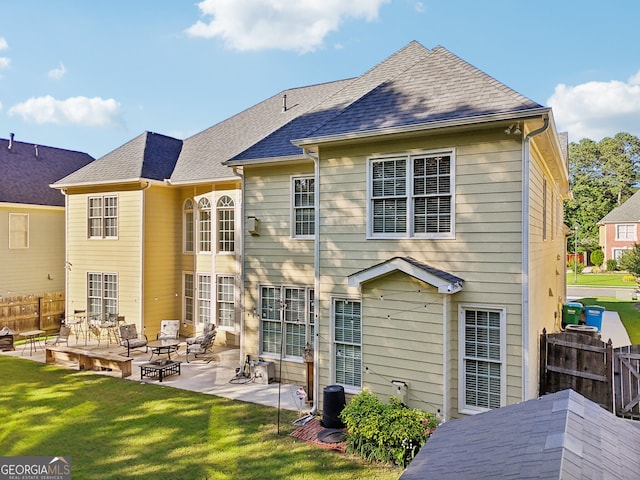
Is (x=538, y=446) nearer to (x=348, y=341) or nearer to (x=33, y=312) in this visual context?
(x=348, y=341)

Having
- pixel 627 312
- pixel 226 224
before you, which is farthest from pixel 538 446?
pixel 627 312

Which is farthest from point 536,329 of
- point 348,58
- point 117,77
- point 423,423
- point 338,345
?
point 117,77

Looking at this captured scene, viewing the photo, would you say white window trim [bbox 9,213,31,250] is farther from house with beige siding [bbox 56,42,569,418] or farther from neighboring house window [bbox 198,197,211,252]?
house with beige siding [bbox 56,42,569,418]

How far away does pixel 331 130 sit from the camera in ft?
27.6

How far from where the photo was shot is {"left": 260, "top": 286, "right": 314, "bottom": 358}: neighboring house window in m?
10.5

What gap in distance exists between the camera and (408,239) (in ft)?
25.7

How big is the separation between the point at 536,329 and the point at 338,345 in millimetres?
3908

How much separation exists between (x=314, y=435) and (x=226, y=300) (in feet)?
25.0

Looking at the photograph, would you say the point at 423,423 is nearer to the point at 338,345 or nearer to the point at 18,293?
the point at 338,345

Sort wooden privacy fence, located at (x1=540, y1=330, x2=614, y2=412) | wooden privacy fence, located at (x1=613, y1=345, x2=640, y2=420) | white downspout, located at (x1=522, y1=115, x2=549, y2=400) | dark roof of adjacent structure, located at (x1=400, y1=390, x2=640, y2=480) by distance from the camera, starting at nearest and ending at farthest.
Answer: dark roof of adjacent structure, located at (x1=400, y1=390, x2=640, y2=480) < white downspout, located at (x1=522, y1=115, x2=549, y2=400) < wooden privacy fence, located at (x1=613, y1=345, x2=640, y2=420) < wooden privacy fence, located at (x1=540, y1=330, x2=614, y2=412)

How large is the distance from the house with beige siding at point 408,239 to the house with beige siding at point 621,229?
40.7 meters

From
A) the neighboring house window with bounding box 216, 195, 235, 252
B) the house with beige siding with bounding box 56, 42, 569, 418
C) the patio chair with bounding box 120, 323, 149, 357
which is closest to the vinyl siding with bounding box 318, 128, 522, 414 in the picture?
the house with beige siding with bounding box 56, 42, 569, 418

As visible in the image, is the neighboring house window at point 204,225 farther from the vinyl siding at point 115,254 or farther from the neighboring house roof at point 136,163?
the vinyl siding at point 115,254

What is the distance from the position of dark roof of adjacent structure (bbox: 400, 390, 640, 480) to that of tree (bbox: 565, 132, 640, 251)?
5682 centimetres
